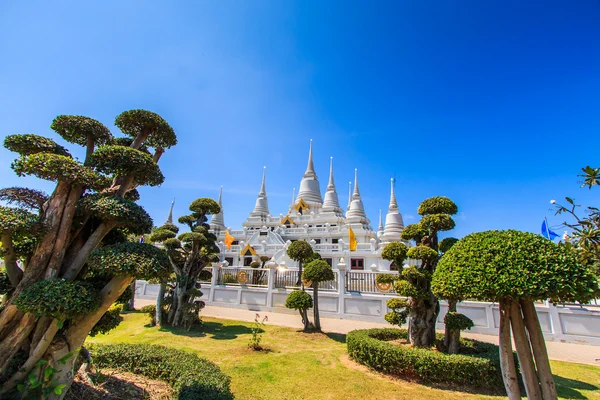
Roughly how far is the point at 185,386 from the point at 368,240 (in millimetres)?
29369

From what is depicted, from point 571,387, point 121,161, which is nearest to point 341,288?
point 571,387

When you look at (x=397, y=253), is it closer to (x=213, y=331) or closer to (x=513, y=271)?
(x=513, y=271)

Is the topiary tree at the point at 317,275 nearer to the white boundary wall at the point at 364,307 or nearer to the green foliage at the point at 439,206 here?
the white boundary wall at the point at 364,307

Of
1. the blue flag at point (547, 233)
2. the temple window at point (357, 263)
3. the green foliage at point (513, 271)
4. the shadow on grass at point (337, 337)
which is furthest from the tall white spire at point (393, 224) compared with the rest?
the green foliage at point (513, 271)

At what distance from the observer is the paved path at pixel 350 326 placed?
9242 mm

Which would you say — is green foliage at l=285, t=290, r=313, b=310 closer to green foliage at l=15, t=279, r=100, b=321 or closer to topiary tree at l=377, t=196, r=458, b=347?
topiary tree at l=377, t=196, r=458, b=347

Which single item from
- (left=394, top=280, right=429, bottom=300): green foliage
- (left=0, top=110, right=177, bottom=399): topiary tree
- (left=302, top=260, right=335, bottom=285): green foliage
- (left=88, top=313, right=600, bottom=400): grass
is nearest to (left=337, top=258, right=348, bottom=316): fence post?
(left=302, top=260, right=335, bottom=285): green foliage

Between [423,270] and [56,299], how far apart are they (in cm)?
831

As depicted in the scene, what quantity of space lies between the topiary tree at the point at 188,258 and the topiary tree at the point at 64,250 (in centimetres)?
742

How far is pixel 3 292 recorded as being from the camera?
14.7 ft

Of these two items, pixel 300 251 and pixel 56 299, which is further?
pixel 300 251

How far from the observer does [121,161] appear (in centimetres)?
484

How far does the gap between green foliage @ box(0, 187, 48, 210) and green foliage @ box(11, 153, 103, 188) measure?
423 millimetres

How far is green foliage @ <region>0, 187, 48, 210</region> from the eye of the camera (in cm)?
436
